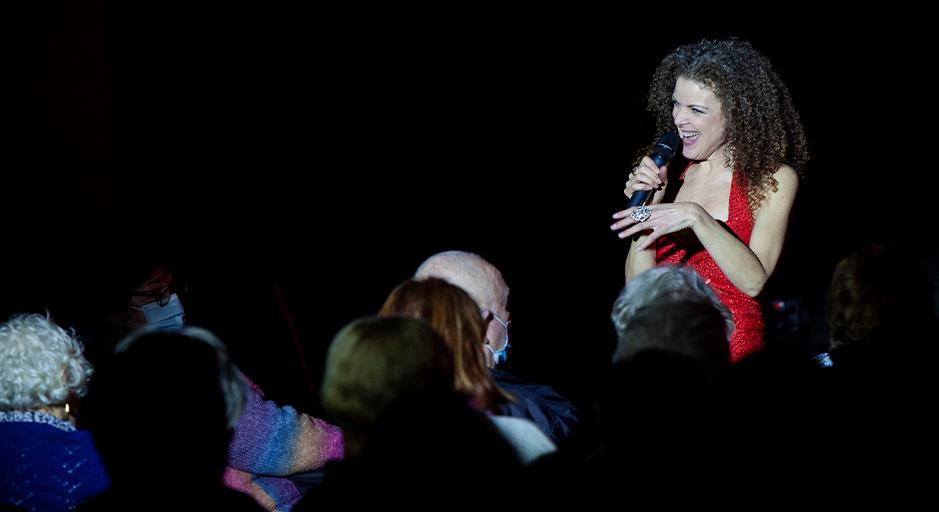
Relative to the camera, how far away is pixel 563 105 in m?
4.57

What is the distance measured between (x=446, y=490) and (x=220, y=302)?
359cm

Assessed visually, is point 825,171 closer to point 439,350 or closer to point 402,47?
point 402,47

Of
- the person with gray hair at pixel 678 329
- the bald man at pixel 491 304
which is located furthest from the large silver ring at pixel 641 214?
the person with gray hair at pixel 678 329

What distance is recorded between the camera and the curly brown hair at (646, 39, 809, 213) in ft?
10.1

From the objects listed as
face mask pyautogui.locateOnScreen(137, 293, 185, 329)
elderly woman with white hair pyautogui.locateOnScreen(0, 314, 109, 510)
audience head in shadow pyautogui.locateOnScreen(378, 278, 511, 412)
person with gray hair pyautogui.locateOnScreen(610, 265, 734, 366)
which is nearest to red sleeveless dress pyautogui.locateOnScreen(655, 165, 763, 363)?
person with gray hair pyautogui.locateOnScreen(610, 265, 734, 366)

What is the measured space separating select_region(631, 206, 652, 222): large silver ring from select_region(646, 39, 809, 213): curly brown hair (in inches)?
15.8

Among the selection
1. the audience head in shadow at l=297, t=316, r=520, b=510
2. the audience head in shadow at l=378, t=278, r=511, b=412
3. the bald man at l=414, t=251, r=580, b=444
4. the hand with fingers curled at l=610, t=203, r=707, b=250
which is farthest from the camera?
the hand with fingers curled at l=610, t=203, r=707, b=250

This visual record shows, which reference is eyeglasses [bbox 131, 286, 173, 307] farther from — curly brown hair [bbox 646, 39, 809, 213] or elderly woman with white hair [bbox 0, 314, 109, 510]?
curly brown hair [bbox 646, 39, 809, 213]

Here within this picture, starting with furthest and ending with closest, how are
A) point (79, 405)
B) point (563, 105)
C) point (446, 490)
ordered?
1. point (563, 105)
2. point (79, 405)
3. point (446, 490)

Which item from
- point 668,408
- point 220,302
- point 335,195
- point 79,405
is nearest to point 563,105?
point 335,195

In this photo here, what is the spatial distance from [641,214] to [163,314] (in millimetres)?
2039

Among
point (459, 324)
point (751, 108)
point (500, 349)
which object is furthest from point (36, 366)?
point (751, 108)

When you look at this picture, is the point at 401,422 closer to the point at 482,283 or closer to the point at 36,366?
the point at 482,283

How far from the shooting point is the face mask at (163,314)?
3.75m
